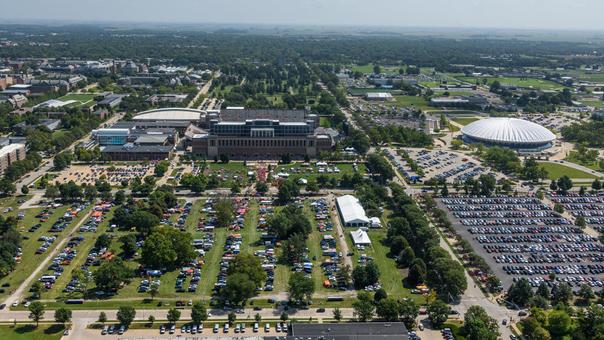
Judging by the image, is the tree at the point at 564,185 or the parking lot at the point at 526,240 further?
the tree at the point at 564,185

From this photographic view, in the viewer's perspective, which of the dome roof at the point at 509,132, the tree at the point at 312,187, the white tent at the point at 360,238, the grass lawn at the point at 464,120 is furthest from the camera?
the grass lawn at the point at 464,120

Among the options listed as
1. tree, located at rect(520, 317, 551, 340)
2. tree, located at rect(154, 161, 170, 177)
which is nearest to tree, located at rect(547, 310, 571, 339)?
tree, located at rect(520, 317, 551, 340)

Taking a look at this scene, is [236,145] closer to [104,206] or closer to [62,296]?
[104,206]

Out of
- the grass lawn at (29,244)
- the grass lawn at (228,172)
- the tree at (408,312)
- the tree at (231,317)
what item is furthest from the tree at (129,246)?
the tree at (408,312)

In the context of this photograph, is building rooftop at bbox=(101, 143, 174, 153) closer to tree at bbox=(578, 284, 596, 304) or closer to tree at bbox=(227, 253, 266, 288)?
tree at bbox=(227, 253, 266, 288)

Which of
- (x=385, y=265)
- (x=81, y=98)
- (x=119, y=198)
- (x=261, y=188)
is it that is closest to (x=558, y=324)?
(x=385, y=265)

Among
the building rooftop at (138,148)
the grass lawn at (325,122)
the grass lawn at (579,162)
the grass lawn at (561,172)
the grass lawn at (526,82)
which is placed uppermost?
the grass lawn at (526,82)

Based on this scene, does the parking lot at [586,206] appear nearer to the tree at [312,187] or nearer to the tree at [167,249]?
the tree at [312,187]
